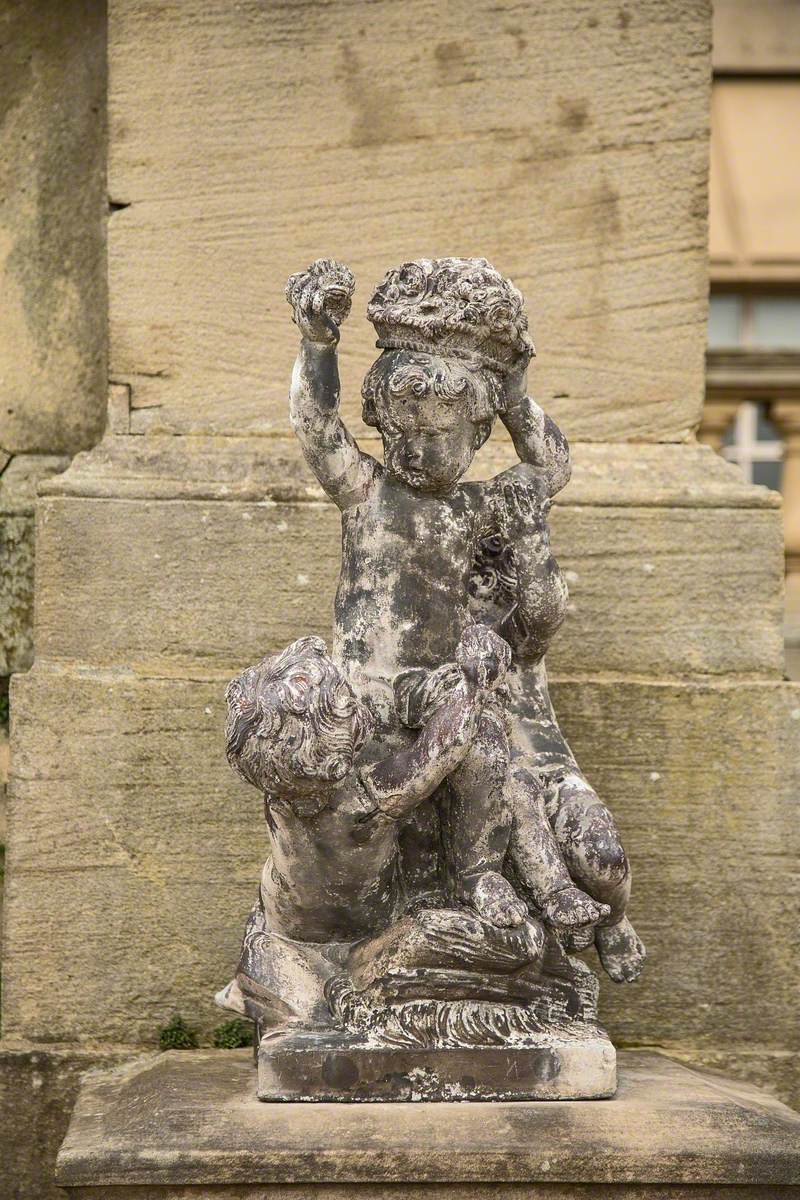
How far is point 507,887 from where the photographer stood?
346 cm

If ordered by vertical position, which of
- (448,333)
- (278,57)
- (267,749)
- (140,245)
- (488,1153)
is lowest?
(488,1153)

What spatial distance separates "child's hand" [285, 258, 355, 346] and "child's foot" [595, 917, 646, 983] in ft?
4.40

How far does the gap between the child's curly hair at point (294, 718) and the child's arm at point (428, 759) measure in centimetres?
10

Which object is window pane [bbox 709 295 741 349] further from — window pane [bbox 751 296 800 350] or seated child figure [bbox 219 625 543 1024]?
seated child figure [bbox 219 625 543 1024]

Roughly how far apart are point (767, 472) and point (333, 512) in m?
7.61

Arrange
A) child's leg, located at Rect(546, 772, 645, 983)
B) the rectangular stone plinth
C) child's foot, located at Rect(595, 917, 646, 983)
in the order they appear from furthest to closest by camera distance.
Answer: child's foot, located at Rect(595, 917, 646, 983), child's leg, located at Rect(546, 772, 645, 983), the rectangular stone plinth

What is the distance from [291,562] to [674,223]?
4.19 ft

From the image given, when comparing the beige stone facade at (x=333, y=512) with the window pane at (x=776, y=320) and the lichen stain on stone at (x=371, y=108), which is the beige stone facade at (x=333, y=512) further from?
the window pane at (x=776, y=320)

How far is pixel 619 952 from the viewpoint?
3723mm

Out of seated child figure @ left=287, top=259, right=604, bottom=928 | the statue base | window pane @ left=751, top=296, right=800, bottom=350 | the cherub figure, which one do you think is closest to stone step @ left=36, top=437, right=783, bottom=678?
the cherub figure

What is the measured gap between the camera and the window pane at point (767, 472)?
11.2 meters

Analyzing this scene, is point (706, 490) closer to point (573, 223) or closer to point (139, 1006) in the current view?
point (573, 223)

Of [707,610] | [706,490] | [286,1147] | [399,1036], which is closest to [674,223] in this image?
[706,490]

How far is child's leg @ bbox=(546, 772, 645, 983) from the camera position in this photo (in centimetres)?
359
